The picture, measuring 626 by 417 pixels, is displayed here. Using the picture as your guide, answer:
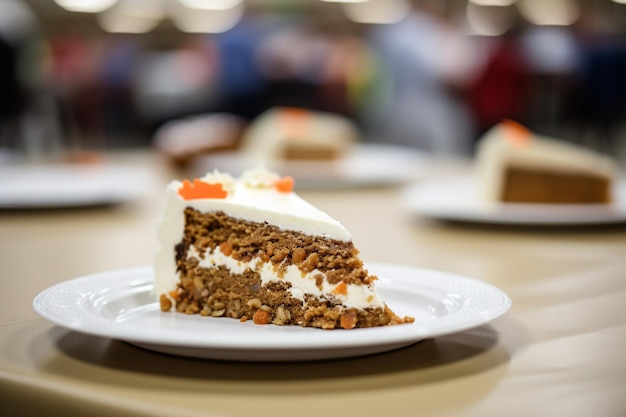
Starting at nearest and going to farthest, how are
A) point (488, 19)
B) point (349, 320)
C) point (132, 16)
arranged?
point (349, 320), point (132, 16), point (488, 19)

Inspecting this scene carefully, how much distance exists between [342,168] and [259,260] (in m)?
2.21

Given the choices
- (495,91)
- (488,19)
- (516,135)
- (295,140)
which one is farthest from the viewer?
(488,19)

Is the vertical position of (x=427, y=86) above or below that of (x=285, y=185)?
above

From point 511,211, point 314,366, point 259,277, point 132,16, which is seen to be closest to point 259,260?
point 259,277

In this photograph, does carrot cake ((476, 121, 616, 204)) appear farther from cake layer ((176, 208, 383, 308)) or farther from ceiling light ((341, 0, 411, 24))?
ceiling light ((341, 0, 411, 24))

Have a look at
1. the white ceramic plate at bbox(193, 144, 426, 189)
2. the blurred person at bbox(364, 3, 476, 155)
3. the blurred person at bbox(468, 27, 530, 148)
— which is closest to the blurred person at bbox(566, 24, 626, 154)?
the blurred person at bbox(468, 27, 530, 148)

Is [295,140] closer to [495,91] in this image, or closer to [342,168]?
[342,168]

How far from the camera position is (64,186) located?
3.27 m

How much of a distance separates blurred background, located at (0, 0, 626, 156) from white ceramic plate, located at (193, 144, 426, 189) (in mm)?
1994

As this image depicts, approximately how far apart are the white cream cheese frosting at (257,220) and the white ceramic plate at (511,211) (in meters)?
0.89

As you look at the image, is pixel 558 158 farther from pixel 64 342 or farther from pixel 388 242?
pixel 64 342

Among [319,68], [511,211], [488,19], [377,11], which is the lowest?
[511,211]

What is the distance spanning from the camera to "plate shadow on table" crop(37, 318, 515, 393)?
112cm

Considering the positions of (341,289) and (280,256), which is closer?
(341,289)
